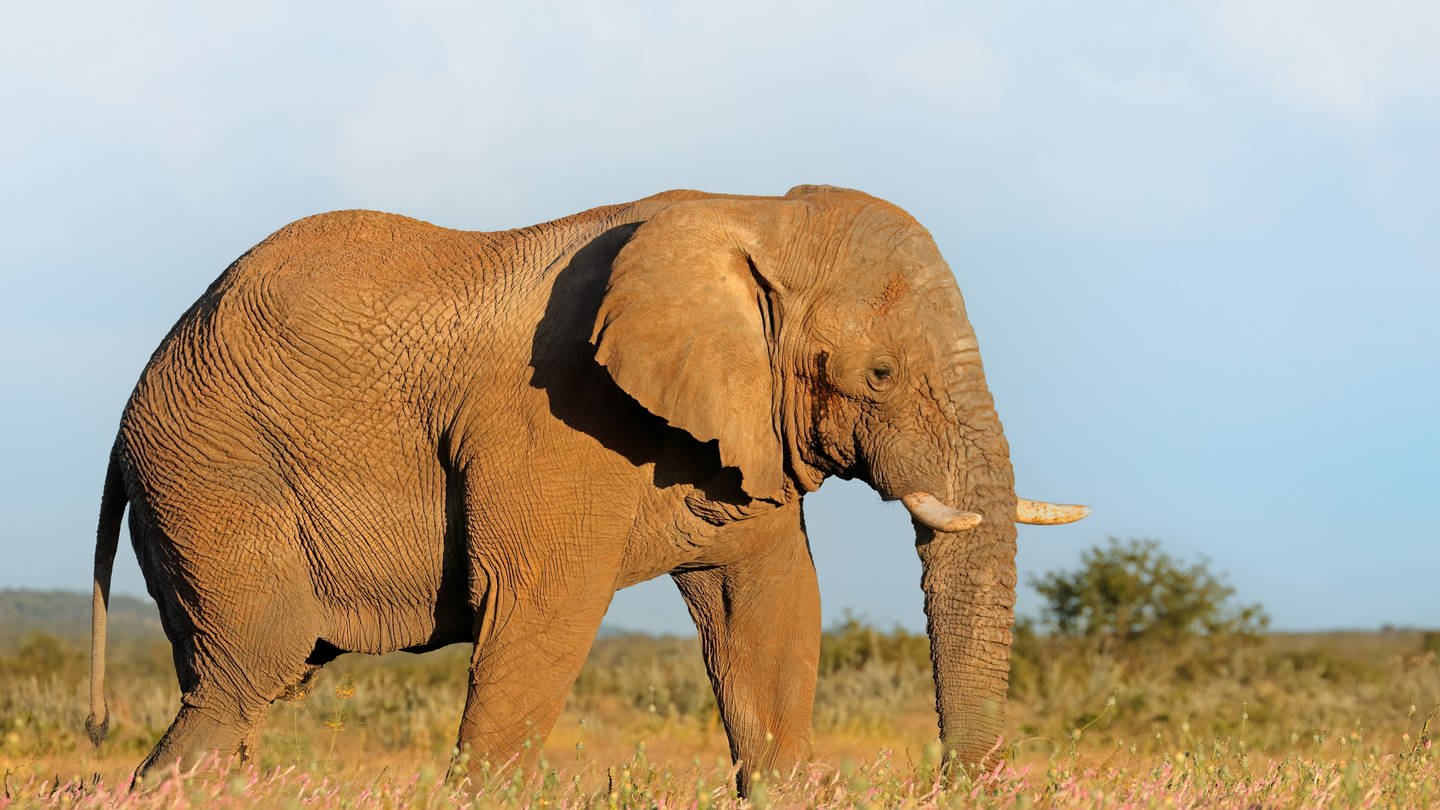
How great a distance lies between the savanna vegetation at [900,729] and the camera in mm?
6141

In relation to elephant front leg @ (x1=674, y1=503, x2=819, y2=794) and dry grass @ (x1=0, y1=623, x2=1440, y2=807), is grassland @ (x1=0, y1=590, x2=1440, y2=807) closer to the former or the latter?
dry grass @ (x1=0, y1=623, x2=1440, y2=807)

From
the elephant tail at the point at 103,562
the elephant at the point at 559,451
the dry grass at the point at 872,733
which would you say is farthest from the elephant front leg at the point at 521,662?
the elephant tail at the point at 103,562

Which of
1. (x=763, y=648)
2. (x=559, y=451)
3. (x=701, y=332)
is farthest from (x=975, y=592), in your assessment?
(x=559, y=451)

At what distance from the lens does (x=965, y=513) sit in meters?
7.27

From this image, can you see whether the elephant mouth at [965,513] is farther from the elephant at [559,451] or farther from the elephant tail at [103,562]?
the elephant tail at [103,562]

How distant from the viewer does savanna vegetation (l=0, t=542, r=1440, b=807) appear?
6.14 meters

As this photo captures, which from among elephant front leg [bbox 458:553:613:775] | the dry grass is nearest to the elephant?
elephant front leg [bbox 458:553:613:775]

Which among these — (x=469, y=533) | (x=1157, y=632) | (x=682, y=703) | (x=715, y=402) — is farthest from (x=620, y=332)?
(x=1157, y=632)

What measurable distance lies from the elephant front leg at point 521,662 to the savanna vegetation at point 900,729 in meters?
0.19

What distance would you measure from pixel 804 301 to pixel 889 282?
39cm

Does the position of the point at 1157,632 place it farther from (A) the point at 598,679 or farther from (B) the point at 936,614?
(B) the point at 936,614

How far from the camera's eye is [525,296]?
7.84m

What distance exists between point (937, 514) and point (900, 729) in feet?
33.5

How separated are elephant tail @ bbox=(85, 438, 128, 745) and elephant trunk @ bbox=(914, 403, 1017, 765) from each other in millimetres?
4577
